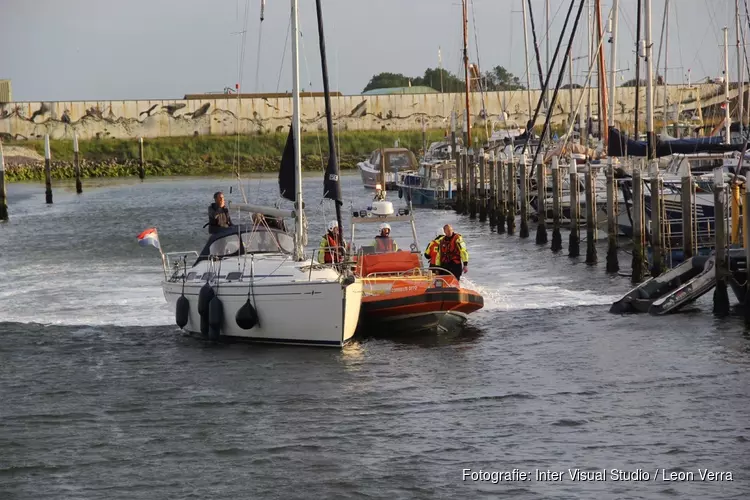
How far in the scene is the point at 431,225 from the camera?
1918 inches

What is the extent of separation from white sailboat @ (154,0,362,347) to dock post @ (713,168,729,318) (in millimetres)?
6514

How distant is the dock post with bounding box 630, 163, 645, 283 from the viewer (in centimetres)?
2733

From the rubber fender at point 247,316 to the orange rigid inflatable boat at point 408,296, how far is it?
6.24 feet

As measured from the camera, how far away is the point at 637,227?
27422mm

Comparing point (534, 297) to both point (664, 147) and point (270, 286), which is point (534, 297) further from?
point (270, 286)

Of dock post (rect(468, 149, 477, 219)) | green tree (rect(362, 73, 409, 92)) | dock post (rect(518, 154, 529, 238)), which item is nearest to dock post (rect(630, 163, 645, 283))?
dock post (rect(518, 154, 529, 238))

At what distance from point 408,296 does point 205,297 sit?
3.45 metres

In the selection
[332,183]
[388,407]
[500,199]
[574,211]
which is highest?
[332,183]

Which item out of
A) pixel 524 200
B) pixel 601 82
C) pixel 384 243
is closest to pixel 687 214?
pixel 384 243

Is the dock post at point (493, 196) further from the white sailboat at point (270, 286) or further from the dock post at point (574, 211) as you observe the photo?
the white sailboat at point (270, 286)

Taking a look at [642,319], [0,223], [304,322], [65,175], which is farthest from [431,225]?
[65,175]

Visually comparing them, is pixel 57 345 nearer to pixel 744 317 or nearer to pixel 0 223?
pixel 744 317

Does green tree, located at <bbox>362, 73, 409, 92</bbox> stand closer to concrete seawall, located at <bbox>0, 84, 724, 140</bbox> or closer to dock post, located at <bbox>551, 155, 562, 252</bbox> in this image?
concrete seawall, located at <bbox>0, 84, 724, 140</bbox>

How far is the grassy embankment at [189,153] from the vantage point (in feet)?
334
